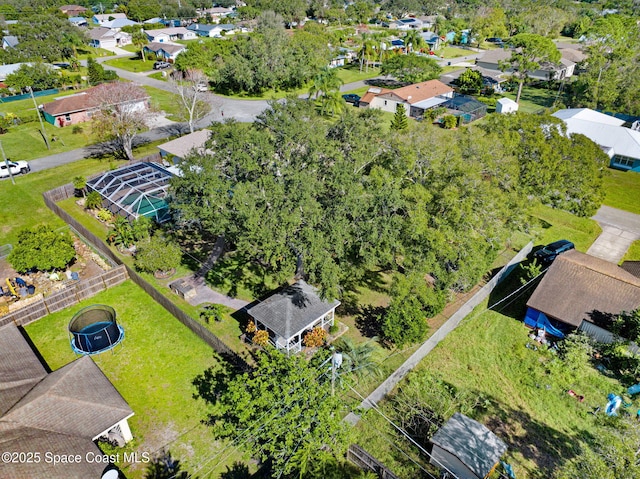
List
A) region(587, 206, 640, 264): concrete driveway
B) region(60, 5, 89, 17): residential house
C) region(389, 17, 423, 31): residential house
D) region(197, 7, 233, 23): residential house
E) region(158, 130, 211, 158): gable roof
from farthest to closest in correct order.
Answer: region(197, 7, 233, 23): residential house, region(60, 5, 89, 17): residential house, region(389, 17, 423, 31): residential house, region(158, 130, 211, 158): gable roof, region(587, 206, 640, 264): concrete driveway

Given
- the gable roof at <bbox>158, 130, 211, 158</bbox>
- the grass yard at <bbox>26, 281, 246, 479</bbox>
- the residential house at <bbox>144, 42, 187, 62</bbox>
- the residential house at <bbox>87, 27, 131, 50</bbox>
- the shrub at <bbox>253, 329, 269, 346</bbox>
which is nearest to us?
the grass yard at <bbox>26, 281, 246, 479</bbox>

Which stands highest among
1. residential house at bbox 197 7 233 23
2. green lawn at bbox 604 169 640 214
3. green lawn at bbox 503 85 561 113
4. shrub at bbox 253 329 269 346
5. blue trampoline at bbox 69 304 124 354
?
residential house at bbox 197 7 233 23

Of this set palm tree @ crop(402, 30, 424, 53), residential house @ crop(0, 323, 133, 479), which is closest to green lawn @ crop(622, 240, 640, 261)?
residential house @ crop(0, 323, 133, 479)

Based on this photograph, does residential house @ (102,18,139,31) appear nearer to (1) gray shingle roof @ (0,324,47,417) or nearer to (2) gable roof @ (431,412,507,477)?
(1) gray shingle roof @ (0,324,47,417)

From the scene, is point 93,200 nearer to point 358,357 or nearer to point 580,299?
point 358,357

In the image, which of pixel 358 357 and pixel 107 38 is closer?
pixel 358 357

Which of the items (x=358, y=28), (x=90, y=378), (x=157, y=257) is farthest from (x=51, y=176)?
(x=358, y=28)

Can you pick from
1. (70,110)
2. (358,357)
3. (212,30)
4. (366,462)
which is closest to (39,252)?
(358,357)
